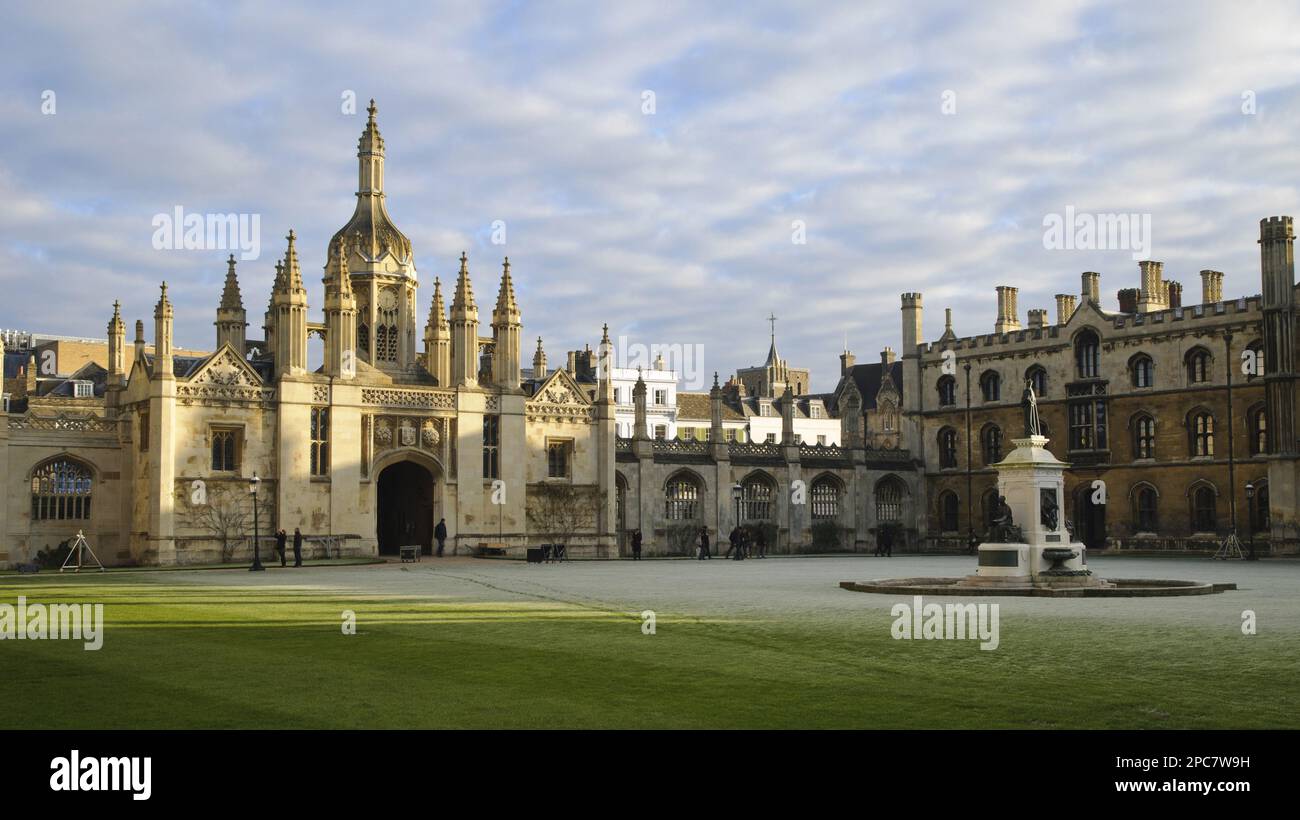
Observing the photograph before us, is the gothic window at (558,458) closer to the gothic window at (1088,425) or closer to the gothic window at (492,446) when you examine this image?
the gothic window at (492,446)

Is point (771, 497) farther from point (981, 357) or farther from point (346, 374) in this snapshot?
point (346, 374)

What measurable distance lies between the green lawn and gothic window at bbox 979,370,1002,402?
49602 millimetres

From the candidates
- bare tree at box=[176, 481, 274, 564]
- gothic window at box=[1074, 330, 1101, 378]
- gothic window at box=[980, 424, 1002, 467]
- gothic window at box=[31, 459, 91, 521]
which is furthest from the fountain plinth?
gothic window at box=[980, 424, 1002, 467]

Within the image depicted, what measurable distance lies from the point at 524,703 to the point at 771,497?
54695 millimetres

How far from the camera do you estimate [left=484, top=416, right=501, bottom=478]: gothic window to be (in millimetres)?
55156

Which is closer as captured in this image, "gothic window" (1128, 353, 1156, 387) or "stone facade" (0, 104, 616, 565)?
"stone facade" (0, 104, 616, 565)

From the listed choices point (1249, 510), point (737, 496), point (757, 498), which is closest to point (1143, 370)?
point (1249, 510)

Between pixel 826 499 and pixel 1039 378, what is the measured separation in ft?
39.7

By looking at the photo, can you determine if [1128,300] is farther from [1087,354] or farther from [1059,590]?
[1059,590]

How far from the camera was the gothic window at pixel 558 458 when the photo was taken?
188ft

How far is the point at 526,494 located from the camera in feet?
183

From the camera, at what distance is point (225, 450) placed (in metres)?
49.4

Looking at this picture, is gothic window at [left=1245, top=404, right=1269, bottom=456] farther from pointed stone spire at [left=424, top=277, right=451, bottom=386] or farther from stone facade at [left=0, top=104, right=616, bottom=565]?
pointed stone spire at [left=424, top=277, right=451, bottom=386]
